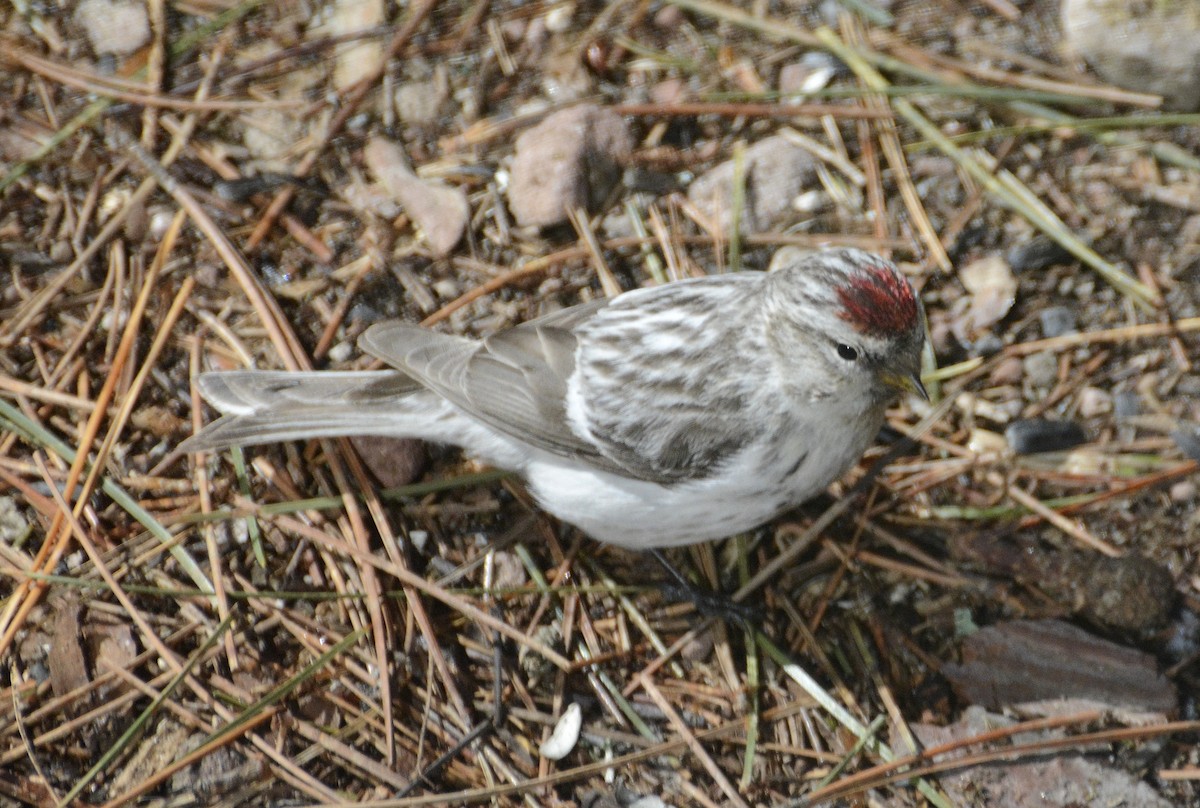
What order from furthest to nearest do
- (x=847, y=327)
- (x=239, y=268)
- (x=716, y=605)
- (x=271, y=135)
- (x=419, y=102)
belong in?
(x=419, y=102), (x=271, y=135), (x=239, y=268), (x=716, y=605), (x=847, y=327)

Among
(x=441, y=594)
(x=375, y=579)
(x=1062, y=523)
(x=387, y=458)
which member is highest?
(x=387, y=458)

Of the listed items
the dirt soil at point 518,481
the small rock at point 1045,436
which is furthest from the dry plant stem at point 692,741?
the small rock at point 1045,436

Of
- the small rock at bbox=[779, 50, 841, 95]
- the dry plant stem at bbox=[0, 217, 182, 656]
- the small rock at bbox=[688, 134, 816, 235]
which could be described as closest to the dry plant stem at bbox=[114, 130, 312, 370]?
the dry plant stem at bbox=[0, 217, 182, 656]

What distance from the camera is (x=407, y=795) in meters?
3.39

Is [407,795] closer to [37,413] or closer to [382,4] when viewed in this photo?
[37,413]

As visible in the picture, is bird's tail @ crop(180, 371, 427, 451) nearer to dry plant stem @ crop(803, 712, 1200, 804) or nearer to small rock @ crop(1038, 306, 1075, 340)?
dry plant stem @ crop(803, 712, 1200, 804)

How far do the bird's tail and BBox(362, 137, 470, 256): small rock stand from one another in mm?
766

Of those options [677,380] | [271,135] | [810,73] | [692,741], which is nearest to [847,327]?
[677,380]

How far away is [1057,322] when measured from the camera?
4137 mm

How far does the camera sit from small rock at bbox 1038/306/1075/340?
4.13 m

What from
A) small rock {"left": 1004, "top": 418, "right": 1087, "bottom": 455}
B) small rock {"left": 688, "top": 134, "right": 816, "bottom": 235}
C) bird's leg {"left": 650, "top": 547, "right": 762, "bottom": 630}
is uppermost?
small rock {"left": 688, "top": 134, "right": 816, "bottom": 235}

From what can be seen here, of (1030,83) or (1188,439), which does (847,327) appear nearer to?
(1188,439)

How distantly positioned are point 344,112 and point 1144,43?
322 centimetres

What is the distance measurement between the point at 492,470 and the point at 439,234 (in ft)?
3.25
